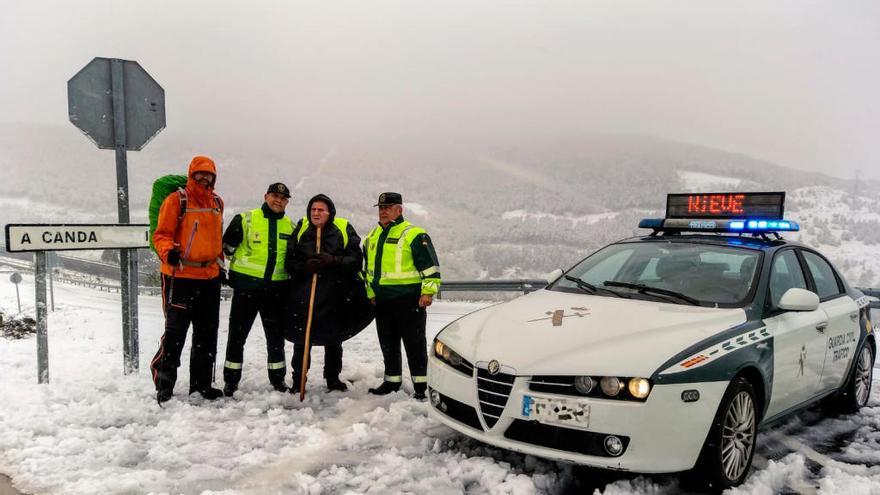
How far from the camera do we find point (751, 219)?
4723 mm

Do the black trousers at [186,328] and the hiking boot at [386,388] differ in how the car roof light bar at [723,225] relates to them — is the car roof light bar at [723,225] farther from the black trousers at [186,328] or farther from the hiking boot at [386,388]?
the black trousers at [186,328]

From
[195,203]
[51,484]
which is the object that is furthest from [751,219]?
[51,484]

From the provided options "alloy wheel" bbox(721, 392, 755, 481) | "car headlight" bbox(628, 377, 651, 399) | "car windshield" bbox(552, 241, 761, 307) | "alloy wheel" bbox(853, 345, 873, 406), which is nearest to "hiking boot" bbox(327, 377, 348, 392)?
"car windshield" bbox(552, 241, 761, 307)

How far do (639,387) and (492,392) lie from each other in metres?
0.84

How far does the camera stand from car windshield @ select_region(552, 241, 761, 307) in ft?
12.8

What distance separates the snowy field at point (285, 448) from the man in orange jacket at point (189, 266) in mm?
298

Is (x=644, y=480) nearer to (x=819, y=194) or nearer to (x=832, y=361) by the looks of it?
(x=832, y=361)

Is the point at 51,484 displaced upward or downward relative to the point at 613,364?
downward

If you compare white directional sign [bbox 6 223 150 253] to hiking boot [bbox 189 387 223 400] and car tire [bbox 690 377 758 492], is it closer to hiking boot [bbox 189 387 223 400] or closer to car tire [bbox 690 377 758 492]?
hiking boot [bbox 189 387 223 400]

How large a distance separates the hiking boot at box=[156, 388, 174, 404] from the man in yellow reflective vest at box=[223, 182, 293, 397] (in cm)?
48

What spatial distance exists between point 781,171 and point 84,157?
104m

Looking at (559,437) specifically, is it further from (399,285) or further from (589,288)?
(399,285)

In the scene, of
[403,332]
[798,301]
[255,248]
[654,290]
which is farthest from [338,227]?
[798,301]

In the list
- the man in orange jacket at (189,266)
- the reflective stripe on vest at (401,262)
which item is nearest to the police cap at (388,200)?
the reflective stripe on vest at (401,262)
